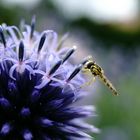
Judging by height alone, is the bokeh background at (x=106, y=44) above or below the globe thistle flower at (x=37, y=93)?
above

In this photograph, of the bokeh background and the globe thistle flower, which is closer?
the globe thistle flower

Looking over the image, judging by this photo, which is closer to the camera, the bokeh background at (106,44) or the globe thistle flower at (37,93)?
the globe thistle flower at (37,93)

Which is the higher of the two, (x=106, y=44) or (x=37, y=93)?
(x=106, y=44)

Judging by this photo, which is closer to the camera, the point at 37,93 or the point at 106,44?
the point at 37,93

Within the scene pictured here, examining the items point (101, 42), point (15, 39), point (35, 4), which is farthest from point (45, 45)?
point (35, 4)

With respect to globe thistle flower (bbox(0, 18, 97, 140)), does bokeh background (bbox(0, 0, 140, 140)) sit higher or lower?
higher
